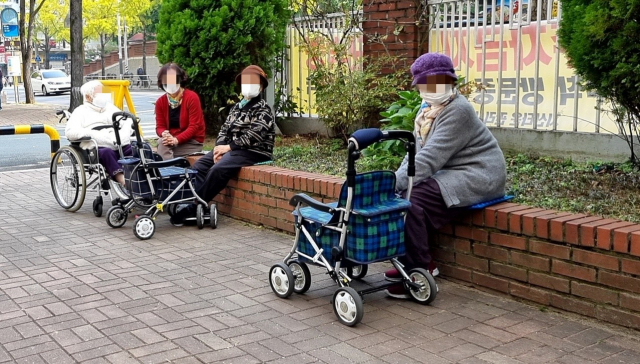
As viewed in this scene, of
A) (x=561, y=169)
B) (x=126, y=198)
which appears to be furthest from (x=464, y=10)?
(x=126, y=198)

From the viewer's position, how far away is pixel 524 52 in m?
7.53

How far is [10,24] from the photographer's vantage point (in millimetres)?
29016

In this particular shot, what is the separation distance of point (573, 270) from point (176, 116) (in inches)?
190

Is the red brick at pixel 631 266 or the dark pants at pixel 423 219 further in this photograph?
the dark pants at pixel 423 219

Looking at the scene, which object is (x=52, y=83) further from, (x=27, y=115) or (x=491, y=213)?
(x=491, y=213)

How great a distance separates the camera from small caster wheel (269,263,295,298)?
4.78 m

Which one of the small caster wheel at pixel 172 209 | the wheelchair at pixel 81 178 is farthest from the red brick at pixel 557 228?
the wheelchair at pixel 81 178

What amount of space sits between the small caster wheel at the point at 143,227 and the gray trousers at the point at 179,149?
129cm

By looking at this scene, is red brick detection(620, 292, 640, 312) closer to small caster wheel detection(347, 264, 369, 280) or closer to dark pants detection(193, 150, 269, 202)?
small caster wheel detection(347, 264, 369, 280)

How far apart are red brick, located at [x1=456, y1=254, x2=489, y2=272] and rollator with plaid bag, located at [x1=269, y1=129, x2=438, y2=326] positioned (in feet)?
1.66

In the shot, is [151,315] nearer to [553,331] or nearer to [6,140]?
[553,331]

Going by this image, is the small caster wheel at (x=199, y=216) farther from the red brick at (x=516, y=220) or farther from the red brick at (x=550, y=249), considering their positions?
the red brick at (x=550, y=249)

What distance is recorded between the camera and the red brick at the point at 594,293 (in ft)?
13.6

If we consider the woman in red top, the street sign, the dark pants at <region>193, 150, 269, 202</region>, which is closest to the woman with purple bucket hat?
the dark pants at <region>193, 150, 269, 202</region>
